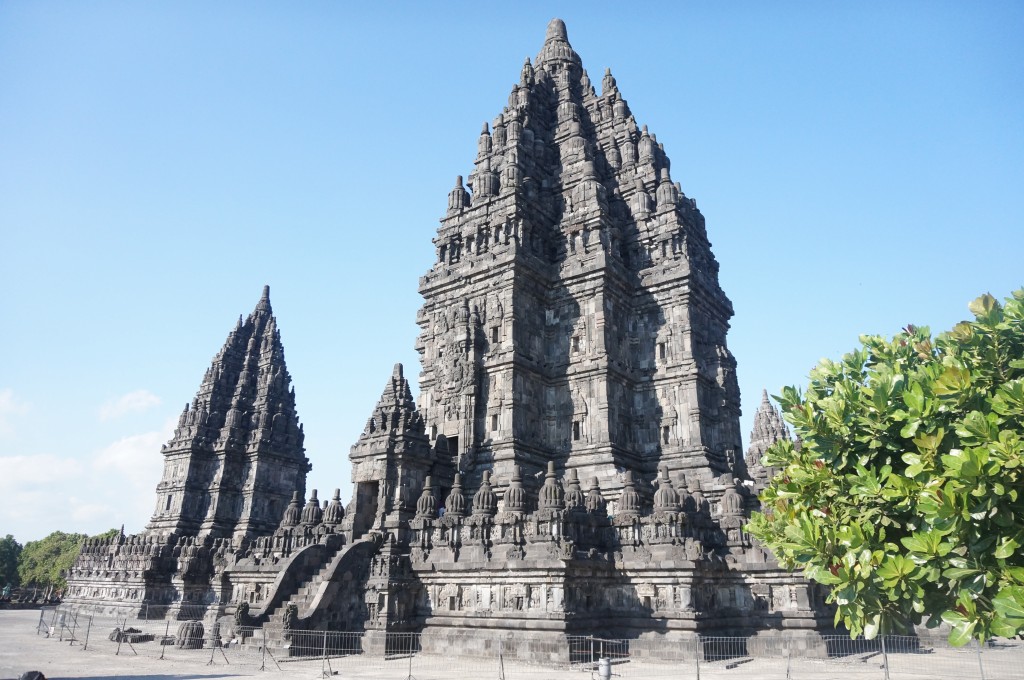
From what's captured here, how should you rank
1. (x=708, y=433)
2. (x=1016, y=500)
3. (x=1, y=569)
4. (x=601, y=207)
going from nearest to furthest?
(x=1016, y=500), (x=708, y=433), (x=601, y=207), (x=1, y=569)

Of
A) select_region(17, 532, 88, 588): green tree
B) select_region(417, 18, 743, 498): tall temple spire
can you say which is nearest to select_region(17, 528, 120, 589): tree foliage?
select_region(17, 532, 88, 588): green tree

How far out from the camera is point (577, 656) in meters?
20.5

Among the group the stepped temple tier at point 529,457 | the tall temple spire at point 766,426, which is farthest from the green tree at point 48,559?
the tall temple spire at point 766,426

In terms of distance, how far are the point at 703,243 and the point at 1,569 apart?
83390 mm

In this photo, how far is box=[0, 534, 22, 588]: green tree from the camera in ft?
251

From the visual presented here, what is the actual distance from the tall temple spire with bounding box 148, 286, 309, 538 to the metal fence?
80.2 feet

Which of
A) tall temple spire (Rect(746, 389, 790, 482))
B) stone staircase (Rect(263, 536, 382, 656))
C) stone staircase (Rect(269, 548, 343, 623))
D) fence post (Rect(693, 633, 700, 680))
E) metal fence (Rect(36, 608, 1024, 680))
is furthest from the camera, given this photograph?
tall temple spire (Rect(746, 389, 790, 482))

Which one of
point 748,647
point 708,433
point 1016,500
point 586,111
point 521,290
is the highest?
point 586,111

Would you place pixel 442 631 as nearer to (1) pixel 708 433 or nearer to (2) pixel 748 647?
(2) pixel 748 647

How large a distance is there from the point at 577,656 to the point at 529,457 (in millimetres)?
11927

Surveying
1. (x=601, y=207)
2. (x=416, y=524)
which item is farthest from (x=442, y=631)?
(x=601, y=207)

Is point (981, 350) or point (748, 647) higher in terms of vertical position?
point (981, 350)

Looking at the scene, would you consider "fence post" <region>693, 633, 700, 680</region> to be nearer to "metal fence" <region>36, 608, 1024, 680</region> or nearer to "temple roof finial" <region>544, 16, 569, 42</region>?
"metal fence" <region>36, 608, 1024, 680</region>

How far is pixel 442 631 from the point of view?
22.9 m
